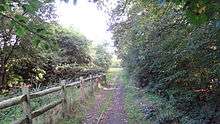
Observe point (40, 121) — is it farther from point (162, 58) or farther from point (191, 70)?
point (162, 58)

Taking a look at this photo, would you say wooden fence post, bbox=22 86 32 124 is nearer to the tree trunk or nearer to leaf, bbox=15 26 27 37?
leaf, bbox=15 26 27 37

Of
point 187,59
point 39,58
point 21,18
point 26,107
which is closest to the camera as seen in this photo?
point 21,18

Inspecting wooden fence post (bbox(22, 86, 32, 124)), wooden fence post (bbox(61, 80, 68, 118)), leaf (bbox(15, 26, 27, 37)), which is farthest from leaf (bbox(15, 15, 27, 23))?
wooden fence post (bbox(61, 80, 68, 118))

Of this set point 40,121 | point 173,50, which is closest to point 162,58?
point 173,50

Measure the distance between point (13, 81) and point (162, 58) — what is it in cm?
1353

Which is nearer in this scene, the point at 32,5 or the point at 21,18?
the point at 32,5

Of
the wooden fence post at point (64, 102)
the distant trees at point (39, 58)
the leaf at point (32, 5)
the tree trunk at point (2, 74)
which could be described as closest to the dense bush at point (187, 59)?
the wooden fence post at point (64, 102)

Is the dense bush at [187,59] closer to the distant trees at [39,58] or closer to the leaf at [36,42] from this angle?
the leaf at [36,42]

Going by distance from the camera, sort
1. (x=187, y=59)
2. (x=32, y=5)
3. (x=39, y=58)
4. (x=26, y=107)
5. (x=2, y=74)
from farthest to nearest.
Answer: (x=39, y=58) < (x=2, y=74) < (x=187, y=59) < (x=26, y=107) < (x=32, y=5)

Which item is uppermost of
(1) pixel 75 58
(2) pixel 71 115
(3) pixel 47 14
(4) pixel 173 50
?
(3) pixel 47 14

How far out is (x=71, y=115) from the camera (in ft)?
38.7

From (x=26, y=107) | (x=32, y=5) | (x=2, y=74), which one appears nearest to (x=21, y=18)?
(x=32, y=5)

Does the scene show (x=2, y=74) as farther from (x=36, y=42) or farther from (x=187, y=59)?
(x=36, y=42)

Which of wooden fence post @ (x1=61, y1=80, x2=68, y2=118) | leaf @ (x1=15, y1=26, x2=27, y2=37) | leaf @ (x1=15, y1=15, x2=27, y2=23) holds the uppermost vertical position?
leaf @ (x1=15, y1=15, x2=27, y2=23)
